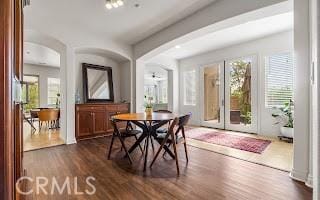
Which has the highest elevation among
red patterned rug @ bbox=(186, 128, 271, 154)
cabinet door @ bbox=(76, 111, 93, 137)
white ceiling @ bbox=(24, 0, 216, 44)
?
white ceiling @ bbox=(24, 0, 216, 44)

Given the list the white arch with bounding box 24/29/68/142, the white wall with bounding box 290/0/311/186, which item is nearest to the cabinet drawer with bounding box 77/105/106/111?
the white arch with bounding box 24/29/68/142

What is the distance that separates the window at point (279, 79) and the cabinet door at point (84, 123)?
4.87m

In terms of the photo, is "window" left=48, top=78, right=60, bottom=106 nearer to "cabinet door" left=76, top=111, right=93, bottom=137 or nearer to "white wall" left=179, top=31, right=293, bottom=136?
"cabinet door" left=76, top=111, right=93, bottom=137

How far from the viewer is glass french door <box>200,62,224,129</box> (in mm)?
6105

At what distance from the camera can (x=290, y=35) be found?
15.1 ft

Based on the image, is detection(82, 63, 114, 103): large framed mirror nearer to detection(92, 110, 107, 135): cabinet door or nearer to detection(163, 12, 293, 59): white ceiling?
detection(92, 110, 107, 135): cabinet door

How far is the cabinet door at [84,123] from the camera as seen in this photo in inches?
181

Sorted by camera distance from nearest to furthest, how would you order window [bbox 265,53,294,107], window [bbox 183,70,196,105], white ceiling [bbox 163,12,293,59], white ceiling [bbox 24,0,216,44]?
white ceiling [bbox 24,0,216,44] < white ceiling [bbox 163,12,293,59] < window [bbox 265,53,294,107] < window [bbox 183,70,196,105]

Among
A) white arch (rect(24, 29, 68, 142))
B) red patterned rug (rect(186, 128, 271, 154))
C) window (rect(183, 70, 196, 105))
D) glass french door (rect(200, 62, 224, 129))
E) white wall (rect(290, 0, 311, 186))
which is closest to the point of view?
white wall (rect(290, 0, 311, 186))

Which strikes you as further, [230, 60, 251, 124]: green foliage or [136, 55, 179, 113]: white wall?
[136, 55, 179, 113]: white wall

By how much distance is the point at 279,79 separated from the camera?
487 centimetres

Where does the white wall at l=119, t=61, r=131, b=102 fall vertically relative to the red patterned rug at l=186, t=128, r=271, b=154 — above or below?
above
